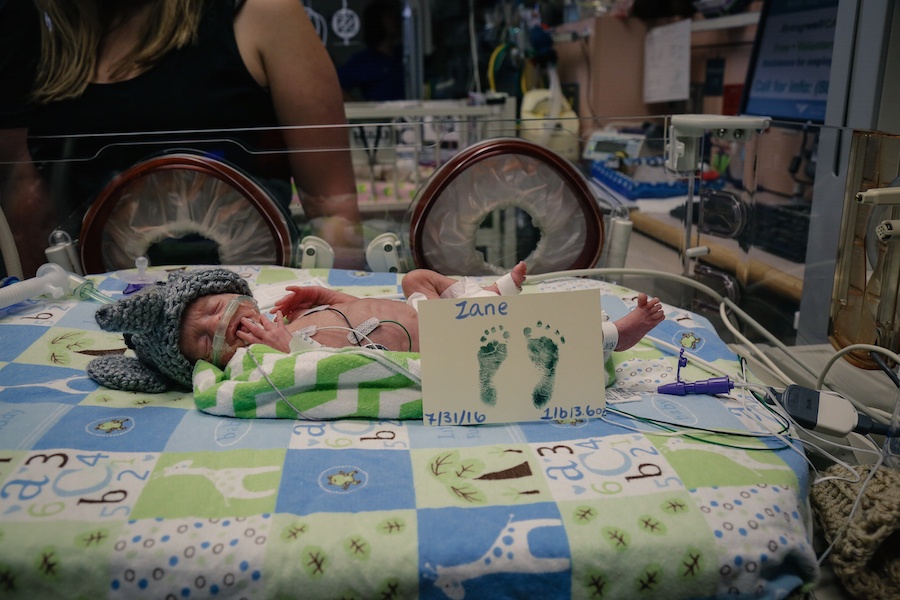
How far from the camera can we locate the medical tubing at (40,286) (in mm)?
1267

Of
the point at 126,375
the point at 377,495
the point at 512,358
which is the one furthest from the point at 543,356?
the point at 126,375

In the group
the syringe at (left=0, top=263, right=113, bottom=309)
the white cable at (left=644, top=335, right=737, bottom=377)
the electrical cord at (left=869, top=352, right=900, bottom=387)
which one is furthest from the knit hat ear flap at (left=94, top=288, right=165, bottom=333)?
the electrical cord at (left=869, top=352, right=900, bottom=387)

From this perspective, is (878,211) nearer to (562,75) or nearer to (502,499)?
(502,499)

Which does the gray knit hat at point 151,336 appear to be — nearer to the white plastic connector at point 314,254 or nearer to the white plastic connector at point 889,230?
the white plastic connector at point 314,254

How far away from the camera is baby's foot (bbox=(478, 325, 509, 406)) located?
2.99ft

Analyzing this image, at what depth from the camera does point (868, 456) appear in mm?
906

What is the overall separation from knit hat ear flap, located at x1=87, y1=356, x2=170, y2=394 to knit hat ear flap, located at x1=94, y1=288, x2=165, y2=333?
0.07 meters

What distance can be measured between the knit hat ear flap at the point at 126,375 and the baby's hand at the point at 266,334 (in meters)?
0.14

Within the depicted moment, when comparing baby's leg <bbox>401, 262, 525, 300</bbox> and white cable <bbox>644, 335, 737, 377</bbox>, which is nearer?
white cable <bbox>644, 335, 737, 377</bbox>

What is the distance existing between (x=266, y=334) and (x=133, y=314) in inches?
7.4

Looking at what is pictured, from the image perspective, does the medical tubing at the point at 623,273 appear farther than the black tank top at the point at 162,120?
No

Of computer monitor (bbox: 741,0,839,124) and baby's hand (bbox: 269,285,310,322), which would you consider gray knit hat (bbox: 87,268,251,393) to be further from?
computer monitor (bbox: 741,0,839,124)

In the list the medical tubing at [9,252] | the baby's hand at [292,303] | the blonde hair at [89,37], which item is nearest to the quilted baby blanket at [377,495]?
the baby's hand at [292,303]

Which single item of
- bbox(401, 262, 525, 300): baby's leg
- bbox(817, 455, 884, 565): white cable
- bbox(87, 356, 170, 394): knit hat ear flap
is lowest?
bbox(817, 455, 884, 565): white cable
